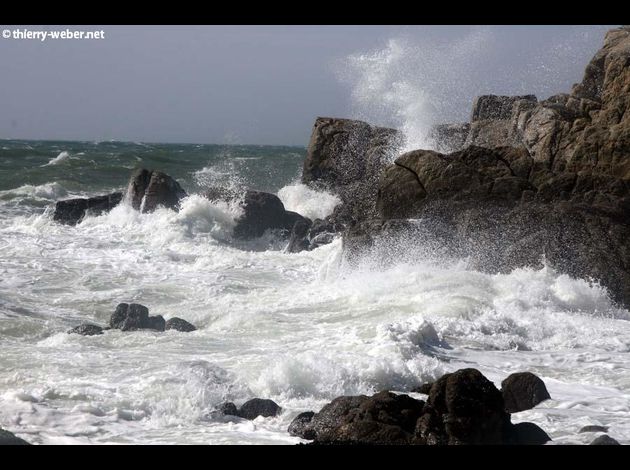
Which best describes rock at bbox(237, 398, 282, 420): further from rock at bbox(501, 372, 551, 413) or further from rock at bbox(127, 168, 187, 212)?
rock at bbox(127, 168, 187, 212)

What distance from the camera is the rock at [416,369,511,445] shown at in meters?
6.16

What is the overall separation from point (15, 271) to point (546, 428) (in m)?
11.0

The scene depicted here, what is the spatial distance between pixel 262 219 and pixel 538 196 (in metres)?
8.59

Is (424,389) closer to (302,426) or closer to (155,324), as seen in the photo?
(302,426)

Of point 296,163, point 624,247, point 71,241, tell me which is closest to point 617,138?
point 624,247

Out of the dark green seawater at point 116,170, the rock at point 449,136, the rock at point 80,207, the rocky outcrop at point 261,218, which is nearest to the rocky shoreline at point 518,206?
the rocky outcrop at point 261,218

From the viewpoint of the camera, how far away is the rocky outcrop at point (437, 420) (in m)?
6.12

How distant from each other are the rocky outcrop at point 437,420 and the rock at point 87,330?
4.93 m

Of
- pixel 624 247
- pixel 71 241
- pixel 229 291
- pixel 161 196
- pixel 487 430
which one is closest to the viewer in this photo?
pixel 487 430

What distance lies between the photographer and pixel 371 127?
23.3 metres

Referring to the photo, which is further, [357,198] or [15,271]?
[357,198]

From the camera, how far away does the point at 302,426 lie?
22.3ft
